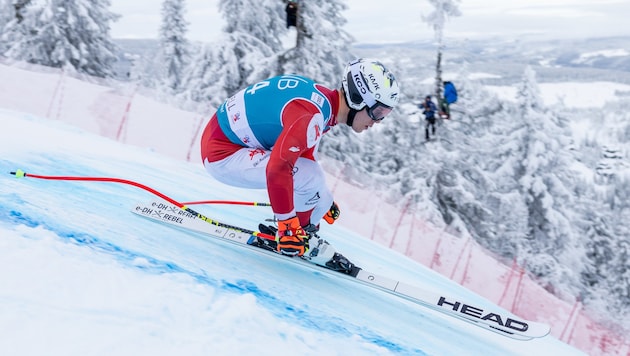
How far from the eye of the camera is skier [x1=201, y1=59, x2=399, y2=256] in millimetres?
3576

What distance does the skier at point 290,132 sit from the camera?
3.58 meters

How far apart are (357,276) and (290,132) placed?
60.0 inches

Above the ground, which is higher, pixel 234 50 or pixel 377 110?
pixel 234 50

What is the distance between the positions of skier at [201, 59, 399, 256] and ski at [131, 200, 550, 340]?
1.00ft

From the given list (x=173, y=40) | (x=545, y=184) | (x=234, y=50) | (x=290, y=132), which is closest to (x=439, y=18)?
(x=234, y=50)

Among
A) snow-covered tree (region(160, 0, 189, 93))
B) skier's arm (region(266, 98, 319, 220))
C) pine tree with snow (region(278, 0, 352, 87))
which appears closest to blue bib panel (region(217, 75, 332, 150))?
skier's arm (region(266, 98, 319, 220))

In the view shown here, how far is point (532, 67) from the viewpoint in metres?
20.4

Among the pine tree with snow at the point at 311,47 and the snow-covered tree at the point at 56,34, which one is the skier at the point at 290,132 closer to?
the pine tree with snow at the point at 311,47

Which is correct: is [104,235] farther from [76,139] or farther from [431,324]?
[76,139]

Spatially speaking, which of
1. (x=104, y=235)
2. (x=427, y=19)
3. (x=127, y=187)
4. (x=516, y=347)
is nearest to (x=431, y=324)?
(x=516, y=347)

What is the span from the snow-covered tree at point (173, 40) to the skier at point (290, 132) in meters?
26.3

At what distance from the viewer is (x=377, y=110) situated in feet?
12.8

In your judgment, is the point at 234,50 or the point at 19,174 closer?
the point at 19,174

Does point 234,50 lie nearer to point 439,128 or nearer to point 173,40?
point 439,128
